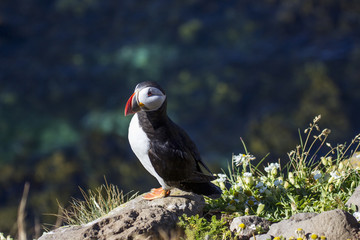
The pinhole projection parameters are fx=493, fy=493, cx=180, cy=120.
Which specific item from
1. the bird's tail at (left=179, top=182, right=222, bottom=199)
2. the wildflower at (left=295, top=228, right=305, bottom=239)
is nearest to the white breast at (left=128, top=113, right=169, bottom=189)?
the bird's tail at (left=179, top=182, right=222, bottom=199)

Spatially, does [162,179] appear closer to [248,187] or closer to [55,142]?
[248,187]

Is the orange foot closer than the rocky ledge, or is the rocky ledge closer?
the rocky ledge

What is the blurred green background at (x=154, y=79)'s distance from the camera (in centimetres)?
980

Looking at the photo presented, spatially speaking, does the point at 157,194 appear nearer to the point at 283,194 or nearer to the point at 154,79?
the point at 283,194

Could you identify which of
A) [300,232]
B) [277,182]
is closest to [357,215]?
[300,232]

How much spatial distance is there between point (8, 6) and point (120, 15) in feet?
9.49

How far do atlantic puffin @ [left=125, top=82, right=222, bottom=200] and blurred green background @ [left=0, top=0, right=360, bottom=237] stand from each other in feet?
17.4

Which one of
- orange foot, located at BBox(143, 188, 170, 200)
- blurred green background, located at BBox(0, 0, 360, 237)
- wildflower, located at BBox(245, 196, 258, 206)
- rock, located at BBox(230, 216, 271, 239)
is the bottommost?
rock, located at BBox(230, 216, 271, 239)

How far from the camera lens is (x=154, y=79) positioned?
11227mm

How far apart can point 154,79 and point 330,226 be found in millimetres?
8200

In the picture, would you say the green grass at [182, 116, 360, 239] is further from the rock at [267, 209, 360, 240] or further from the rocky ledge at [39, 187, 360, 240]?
the rock at [267, 209, 360, 240]

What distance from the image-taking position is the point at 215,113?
34.6 ft

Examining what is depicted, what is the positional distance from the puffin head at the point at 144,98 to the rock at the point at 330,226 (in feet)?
4.32

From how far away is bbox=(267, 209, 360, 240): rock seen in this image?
3346 millimetres
